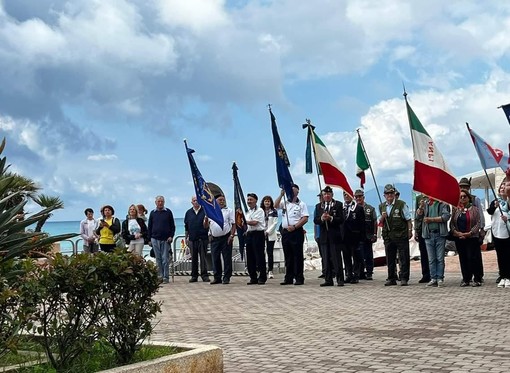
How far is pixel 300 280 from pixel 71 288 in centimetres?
1140

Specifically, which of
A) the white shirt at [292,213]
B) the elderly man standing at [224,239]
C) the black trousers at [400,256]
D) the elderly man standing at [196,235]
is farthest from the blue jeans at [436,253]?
the elderly man standing at [196,235]

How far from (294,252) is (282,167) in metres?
1.97

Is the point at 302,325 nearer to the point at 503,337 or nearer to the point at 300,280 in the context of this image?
the point at 503,337

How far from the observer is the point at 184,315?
11516mm

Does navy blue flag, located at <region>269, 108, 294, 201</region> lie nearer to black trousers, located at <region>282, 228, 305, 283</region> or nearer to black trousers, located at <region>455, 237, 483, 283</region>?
black trousers, located at <region>282, 228, 305, 283</region>

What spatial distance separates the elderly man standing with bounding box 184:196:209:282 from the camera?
18.8 m

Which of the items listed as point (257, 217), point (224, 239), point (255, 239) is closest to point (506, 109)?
point (257, 217)

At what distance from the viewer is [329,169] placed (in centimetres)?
1742

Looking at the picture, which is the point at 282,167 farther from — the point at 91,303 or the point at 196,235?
the point at 91,303

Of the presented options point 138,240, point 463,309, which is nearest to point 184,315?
point 463,309

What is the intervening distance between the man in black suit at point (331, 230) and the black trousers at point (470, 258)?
2407 mm

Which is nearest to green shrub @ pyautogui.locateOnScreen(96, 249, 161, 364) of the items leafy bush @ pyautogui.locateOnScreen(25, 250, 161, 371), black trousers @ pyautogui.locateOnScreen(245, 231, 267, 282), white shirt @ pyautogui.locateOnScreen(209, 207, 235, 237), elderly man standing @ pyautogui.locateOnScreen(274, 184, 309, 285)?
leafy bush @ pyautogui.locateOnScreen(25, 250, 161, 371)

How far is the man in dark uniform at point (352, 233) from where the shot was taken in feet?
53.6

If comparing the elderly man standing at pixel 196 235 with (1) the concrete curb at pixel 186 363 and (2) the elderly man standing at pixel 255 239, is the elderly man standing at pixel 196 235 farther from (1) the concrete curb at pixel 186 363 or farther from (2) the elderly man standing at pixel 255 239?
(1) the concrete curb at pixel 186 363
